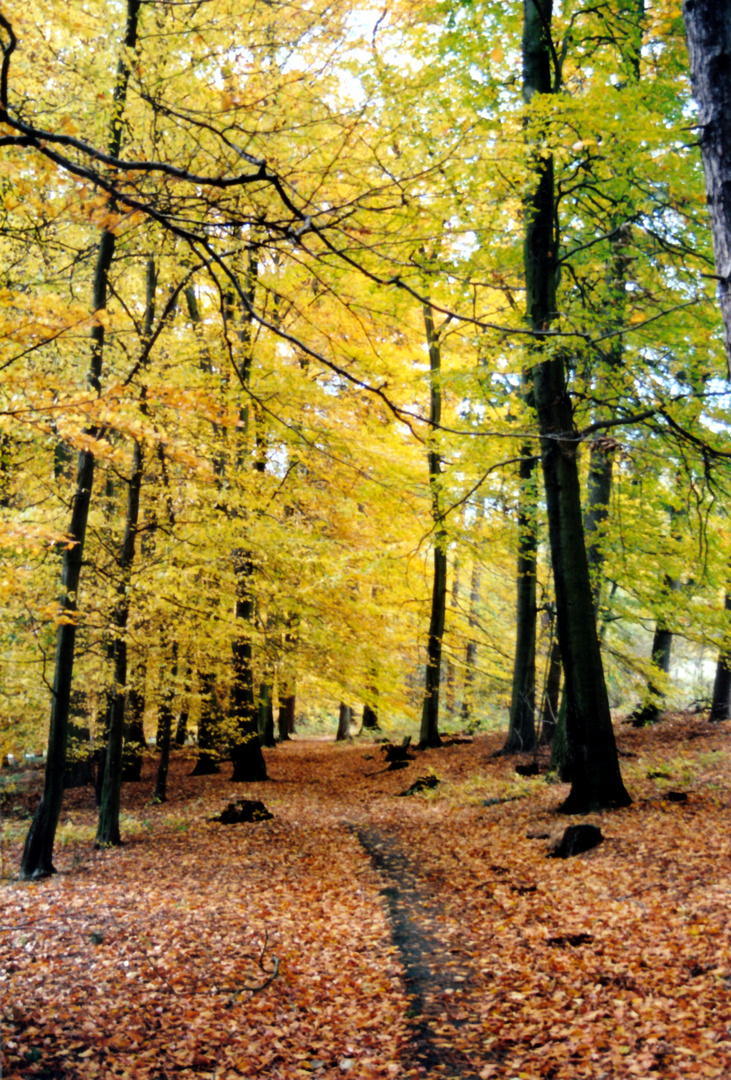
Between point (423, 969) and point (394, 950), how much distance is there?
45 centimetres

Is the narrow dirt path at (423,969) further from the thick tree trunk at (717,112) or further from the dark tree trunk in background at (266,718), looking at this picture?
the dark tree trunk in background at (266,718)

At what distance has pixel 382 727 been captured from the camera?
26.6 metres

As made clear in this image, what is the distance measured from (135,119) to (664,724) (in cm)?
1447

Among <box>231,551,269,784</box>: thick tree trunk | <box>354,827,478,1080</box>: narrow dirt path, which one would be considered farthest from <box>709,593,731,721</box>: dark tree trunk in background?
<box>231,551,269,784</box>: thick tree trunk

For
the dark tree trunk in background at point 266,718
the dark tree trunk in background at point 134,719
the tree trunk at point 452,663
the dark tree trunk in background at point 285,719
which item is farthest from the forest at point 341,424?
the dark tree trunk in background at point 285,719

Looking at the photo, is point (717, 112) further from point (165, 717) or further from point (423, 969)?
point (165, 717)

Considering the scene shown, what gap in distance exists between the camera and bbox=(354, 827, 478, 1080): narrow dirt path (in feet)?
12.7

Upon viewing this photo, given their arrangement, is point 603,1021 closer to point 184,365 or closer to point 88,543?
point 88,543

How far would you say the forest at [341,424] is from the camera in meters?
4.45

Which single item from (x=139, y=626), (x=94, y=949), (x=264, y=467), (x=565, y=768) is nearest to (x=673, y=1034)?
(x=94, y=949)

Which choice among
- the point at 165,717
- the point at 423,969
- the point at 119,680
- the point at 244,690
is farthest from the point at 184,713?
the point at 423,969

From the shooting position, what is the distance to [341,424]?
1288 cm

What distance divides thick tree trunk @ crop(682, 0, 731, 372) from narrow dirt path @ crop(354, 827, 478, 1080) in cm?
401

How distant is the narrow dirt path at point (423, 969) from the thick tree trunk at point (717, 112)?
4014 mm
